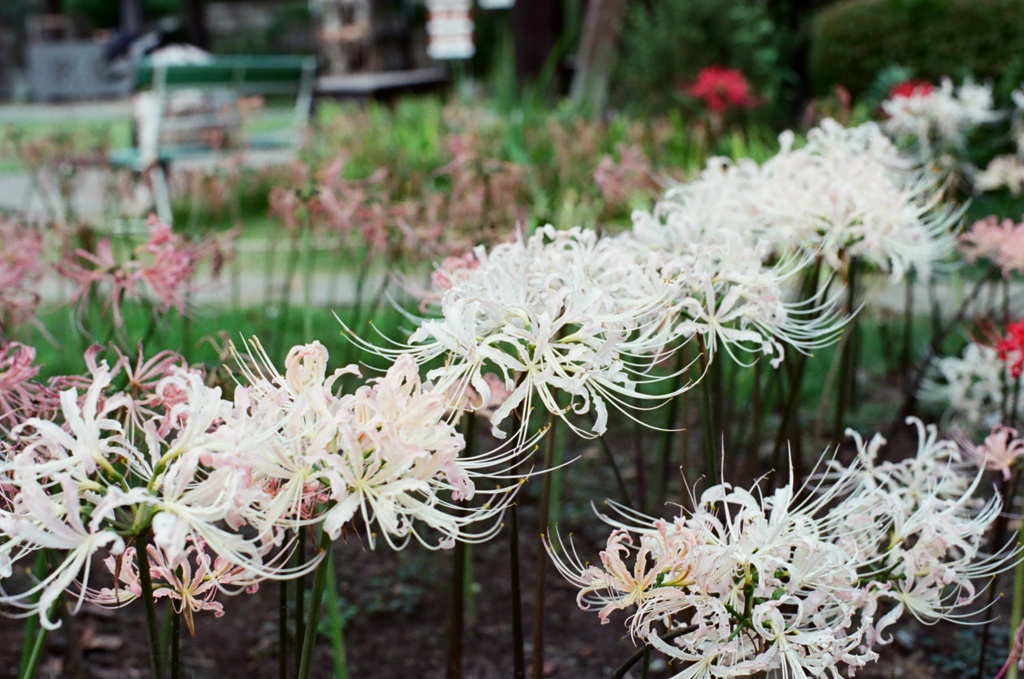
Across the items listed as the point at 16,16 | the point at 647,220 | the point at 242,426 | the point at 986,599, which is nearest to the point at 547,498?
the point at 647,220

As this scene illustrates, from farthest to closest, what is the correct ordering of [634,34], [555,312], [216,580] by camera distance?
[634,34] → [555,312] → [216,580]

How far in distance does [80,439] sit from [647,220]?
1205 mm

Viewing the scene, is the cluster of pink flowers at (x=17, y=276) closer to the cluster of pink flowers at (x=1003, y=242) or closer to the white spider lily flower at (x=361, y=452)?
the white spider lily flower at (x=361, y=452)

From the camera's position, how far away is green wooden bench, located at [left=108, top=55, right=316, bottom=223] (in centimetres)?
824

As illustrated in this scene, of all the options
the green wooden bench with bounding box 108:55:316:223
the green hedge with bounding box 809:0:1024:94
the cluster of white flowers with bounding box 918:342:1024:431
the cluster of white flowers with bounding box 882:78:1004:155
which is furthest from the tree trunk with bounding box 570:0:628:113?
the cluster of white flowers with bounding box 918:342:1024:431

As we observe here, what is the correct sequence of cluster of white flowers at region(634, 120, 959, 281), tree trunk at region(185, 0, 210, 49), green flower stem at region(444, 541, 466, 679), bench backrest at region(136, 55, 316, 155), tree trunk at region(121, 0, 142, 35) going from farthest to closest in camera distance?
tree trunk at region(185, 0, 210, 49)
tree trunk at region(121, 0, 142, 35)
bench backrest at region(136, 55, 316, 155)
cluster of white flowers at region(634, 120, 959, 281)
green flower stem at region(444, 541, 466, 679)

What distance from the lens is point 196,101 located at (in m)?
10.0

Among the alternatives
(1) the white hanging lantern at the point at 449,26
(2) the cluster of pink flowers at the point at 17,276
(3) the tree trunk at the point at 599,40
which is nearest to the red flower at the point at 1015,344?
(2) the cluster of pink flowers at the point at 17,276

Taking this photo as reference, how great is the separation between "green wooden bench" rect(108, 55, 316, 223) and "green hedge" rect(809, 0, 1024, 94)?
4.46m

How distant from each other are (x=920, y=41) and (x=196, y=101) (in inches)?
240

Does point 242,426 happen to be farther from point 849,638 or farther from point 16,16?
point 16,16

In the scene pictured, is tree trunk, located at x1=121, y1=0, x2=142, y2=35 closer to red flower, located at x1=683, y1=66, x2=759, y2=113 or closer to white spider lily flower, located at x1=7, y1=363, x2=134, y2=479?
red flower, located at x1=683, y1=66, x2=759, y2=113

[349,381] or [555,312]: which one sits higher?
[555,312]

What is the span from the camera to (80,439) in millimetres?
1085
